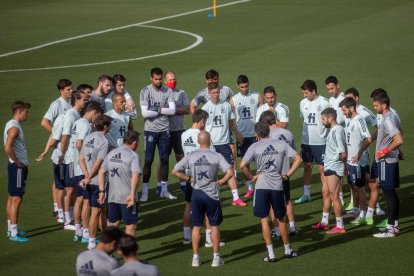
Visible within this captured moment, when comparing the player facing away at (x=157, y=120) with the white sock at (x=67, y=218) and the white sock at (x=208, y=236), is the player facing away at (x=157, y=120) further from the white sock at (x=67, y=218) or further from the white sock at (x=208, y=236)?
the white sock at (x=208, y=236)

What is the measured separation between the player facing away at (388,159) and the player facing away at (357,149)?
0.66 m

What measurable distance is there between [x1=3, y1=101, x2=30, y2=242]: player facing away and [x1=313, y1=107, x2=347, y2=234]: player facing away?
19.2 feet

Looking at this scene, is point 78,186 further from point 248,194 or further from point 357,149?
point 357,149

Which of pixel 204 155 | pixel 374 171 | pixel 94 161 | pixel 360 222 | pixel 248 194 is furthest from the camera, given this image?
pixel 248 194

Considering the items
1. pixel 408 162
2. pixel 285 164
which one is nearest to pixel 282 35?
pixel 408 162

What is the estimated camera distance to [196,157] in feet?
54.1

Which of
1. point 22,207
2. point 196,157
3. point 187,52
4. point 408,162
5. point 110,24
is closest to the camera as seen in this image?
point 196,157

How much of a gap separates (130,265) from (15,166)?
730 centimetres

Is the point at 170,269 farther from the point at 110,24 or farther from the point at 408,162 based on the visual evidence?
the point at 110,24

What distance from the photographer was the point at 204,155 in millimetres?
16469

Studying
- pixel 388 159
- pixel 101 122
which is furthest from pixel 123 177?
pixel 388 159

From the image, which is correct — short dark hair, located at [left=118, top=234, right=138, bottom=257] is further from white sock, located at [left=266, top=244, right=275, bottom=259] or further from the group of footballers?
white sock, located at [left=266, top=244, right=275, bottom=259]

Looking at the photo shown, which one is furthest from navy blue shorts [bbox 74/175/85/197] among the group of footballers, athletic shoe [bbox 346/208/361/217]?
athletic shoe [bbox 346/208/361/217]

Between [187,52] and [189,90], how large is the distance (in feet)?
20.6
